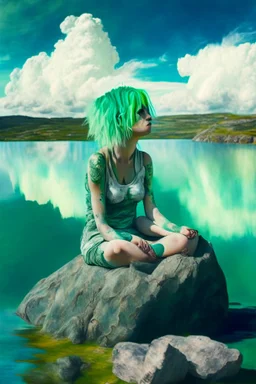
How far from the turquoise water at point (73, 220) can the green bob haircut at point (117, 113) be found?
213cm

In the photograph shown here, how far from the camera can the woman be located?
5.89 m

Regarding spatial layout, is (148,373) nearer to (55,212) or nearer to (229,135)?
(55,212)

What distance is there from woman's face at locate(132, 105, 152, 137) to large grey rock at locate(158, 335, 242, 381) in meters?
2.06

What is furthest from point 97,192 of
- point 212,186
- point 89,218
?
point 212,186

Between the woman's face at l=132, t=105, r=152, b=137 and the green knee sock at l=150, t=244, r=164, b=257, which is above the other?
the woman's face at l=132, t=105, r=152, b=137

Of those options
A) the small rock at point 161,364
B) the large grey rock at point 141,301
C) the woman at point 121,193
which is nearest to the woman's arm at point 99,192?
the woman at point 121,193

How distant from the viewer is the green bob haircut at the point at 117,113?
6.06 meters

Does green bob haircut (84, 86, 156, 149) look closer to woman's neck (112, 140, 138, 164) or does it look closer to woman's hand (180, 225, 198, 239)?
woman's neck (112, 140, 138, 164)

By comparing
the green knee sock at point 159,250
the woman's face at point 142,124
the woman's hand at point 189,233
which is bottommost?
the green knee sock at point 159,250

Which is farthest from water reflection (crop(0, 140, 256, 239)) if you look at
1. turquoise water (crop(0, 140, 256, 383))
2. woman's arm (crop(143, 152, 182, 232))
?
woman's arm (crop(143, 152, 182, 232))

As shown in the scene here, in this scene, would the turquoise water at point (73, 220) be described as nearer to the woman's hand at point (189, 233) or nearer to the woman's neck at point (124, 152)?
the woman's hand at point (189, 233)

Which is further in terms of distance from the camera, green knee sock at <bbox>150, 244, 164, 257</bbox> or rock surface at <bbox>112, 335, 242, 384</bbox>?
green knee sock at <bbox>150, 244, 164, 257</bbox>

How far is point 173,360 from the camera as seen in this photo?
468cm

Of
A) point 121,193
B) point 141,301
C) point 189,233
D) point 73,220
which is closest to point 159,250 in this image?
point 189,233
